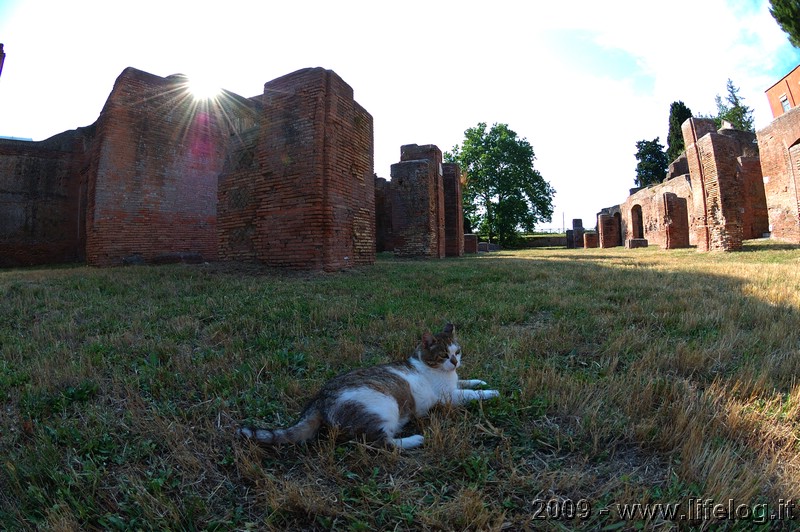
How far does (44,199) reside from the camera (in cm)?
1581

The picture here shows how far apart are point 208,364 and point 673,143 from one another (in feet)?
167

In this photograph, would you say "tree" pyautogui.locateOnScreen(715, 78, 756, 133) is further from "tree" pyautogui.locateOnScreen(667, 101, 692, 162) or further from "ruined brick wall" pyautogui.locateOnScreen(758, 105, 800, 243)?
"ruined brick wall" pyautogui.locateOnScreen(758, 105, 800, 243)

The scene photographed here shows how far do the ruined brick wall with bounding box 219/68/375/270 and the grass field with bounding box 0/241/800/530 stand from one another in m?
3.52

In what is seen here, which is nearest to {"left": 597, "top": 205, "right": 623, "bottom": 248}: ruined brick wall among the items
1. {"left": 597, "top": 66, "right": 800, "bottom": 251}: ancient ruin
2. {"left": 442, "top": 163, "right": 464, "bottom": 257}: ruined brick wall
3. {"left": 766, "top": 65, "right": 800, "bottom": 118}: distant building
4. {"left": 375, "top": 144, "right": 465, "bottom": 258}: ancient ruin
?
{"left": 597, "top": 66, "right": 800, "bottom": 251}: ancient ruin

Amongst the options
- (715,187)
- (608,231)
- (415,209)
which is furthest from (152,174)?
(608,231)

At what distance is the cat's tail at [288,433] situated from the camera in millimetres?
1659

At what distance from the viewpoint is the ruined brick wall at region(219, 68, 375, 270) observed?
7.48 metres

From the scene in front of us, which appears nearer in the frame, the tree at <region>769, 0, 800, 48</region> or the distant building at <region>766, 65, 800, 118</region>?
the tree at <region>769, 0, 800, 48</region>

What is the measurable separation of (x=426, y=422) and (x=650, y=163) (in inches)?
2223

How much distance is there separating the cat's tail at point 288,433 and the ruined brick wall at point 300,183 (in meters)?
5.82

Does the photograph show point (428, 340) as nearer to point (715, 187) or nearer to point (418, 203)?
point (418, 203)

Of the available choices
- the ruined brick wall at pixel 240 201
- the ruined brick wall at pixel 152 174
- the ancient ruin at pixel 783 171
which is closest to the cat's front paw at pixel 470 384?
the ruined brick wall at pixel 240 201

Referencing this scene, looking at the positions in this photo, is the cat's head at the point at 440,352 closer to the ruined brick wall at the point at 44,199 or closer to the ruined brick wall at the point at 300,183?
the ruined brick wall at the point at 300,183

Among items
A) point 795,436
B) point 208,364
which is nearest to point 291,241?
point 208,364
